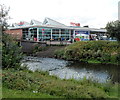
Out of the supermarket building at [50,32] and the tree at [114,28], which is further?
the supermarket building at [50,32]

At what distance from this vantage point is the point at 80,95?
7.50 meters

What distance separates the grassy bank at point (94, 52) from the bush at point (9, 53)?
19603 mm

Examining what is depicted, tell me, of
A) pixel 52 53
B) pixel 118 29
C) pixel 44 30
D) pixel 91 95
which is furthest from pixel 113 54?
pixel 44 30

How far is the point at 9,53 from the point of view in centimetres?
1346

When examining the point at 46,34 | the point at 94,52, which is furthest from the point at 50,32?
the point at 94,52

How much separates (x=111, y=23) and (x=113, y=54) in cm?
704

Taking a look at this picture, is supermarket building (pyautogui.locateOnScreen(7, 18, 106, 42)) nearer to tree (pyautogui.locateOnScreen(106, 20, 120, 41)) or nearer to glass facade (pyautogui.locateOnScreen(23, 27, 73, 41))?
glass facade (pyautogui.locateOnScreen(23, 27, 73, 41))

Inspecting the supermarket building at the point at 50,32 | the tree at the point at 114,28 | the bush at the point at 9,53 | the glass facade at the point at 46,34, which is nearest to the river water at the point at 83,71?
the bush at the point at 9,53

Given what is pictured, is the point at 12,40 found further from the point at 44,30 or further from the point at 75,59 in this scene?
the point at 44,30

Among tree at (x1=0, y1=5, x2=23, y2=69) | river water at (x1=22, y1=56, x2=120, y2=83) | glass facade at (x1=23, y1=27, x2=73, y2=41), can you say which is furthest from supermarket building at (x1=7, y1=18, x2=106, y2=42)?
tree at (x1=0, y1=5, x2=23, y2=69)

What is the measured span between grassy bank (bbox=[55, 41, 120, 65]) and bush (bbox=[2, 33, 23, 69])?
64.3 ft

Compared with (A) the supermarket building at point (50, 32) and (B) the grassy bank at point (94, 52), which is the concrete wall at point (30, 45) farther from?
(B) the grassy bank at point (94, 52)

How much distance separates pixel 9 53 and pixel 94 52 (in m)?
22.2

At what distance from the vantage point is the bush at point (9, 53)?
12.8 meters
